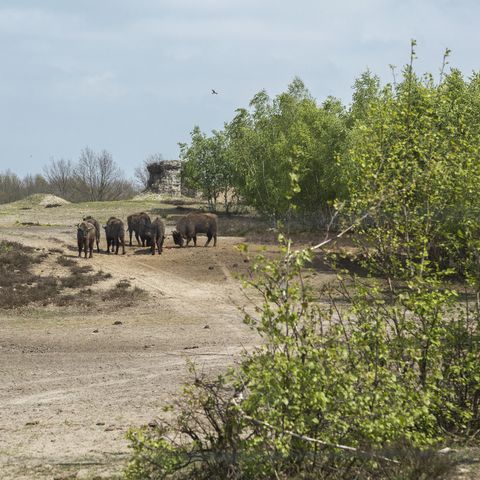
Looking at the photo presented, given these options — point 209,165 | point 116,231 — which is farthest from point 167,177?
point 116,231

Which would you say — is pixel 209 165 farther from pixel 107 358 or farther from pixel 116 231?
pixel 107 358

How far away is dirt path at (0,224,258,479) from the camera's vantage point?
11.8 meters

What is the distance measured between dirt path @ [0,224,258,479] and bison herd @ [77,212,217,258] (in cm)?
93

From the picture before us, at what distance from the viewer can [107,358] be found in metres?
19.2

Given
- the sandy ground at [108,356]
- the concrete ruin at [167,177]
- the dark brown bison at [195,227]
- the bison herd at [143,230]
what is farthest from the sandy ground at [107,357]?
the concrete ruin at [167,177]

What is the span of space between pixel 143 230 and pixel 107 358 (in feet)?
60.5

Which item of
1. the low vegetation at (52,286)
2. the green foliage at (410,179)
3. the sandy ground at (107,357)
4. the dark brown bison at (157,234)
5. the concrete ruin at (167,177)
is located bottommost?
the sandy ground at (107,357)

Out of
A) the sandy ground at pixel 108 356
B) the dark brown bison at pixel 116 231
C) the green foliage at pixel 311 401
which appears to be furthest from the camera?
the dark brown bison at pixel 116 231

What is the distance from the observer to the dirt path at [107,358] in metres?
11.8

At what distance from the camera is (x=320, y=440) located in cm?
812

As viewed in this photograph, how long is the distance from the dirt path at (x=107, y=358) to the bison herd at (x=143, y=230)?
0.93m

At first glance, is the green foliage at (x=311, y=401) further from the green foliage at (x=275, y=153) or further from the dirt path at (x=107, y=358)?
the green foliage at (x=275, y=153)

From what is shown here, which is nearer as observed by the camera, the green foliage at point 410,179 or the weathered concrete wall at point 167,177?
the green foliage at point 410,179

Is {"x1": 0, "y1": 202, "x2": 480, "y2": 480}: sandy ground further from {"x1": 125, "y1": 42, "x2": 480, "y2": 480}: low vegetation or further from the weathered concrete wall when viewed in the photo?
the weathered concrete wall
